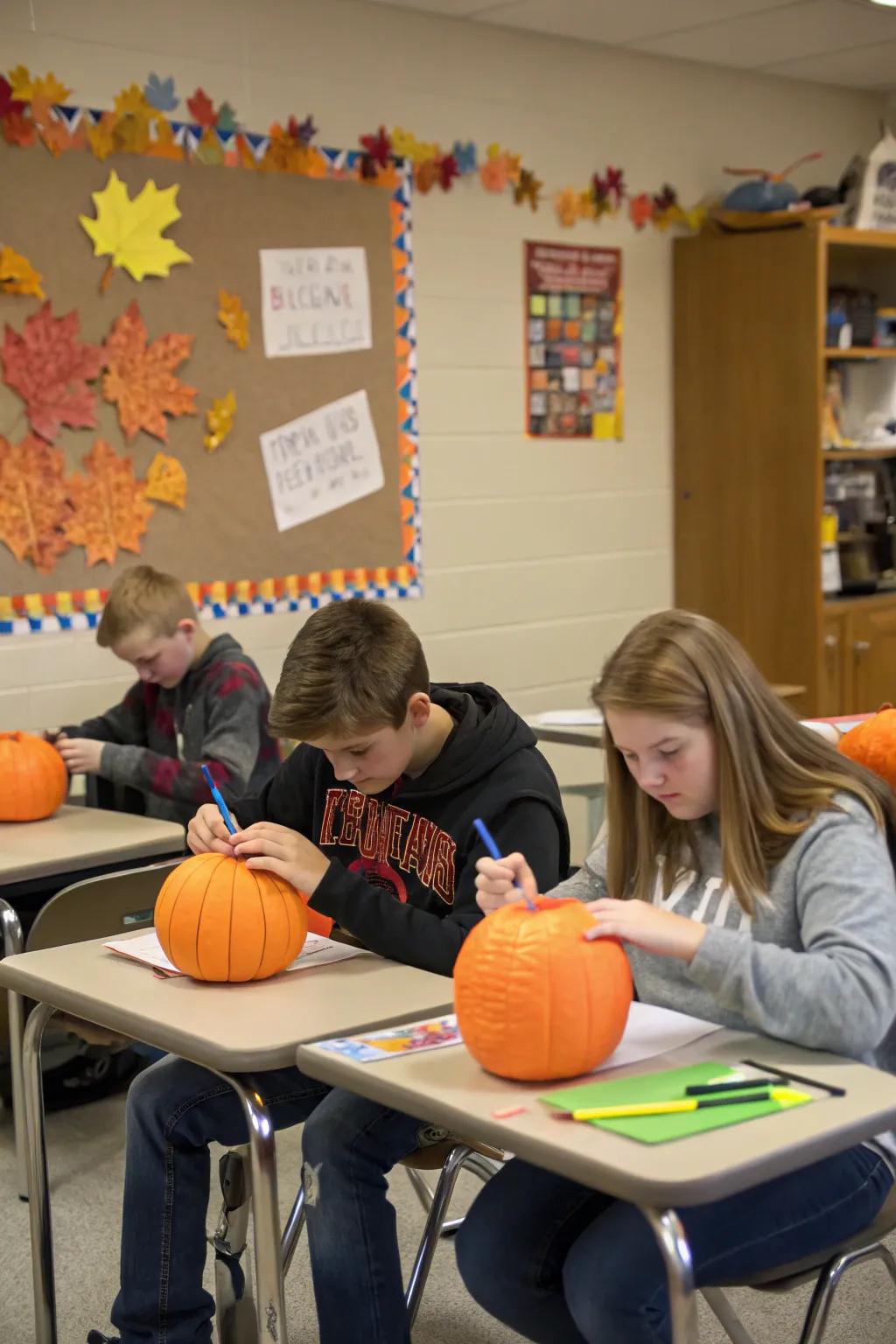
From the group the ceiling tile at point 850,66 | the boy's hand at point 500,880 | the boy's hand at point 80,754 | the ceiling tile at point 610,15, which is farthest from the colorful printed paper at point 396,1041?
the ceiling tile at point 850,66

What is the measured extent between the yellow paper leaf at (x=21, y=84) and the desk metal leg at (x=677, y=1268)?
3490mm

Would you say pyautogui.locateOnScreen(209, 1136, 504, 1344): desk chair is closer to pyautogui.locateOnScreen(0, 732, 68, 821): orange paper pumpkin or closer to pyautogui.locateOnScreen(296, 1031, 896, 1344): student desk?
pyautogui.locateOnScreen(296, 1031, 896, 1344): student desk

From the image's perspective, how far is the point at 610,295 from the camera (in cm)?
549

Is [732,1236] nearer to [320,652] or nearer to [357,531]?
[320,652]

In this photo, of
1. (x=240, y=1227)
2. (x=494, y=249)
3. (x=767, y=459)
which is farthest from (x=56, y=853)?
(x=767, y=459)

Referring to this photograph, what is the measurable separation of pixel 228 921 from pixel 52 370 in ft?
8.28

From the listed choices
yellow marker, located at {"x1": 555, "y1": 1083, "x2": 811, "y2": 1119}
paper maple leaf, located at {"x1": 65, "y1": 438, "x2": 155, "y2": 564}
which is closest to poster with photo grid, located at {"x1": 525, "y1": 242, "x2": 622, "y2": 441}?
paper maple leaf, located at {"x1": 65, "y1": 438, "x2": 155, "y2": 564}

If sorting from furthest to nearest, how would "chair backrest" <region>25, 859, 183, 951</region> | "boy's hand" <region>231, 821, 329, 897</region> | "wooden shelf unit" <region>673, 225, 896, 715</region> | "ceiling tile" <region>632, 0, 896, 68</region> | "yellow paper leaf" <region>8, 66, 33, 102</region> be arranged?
"wooden shelf unit" <region>673, 225, 896, 715</region>, "ceiling tile" <region>632, 0, 896, 68</region>, "yellow paper leaf" <region>8, 66, 33, 102</region>, "chair backrest" <region>25, 859, 183, 951</region>, "boy's hand" <region>231, 821, 329, 897</region>

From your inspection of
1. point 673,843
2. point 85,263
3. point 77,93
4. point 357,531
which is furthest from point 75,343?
point 673,843

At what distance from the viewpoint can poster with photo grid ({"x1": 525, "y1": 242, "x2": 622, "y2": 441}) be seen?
5285mm

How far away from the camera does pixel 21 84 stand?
3973mm

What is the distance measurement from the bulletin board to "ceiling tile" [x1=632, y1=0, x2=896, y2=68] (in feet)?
4.25

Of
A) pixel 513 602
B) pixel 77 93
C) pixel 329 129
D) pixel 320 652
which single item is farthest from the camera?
pixel 513 602

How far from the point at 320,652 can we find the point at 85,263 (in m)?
2.39
